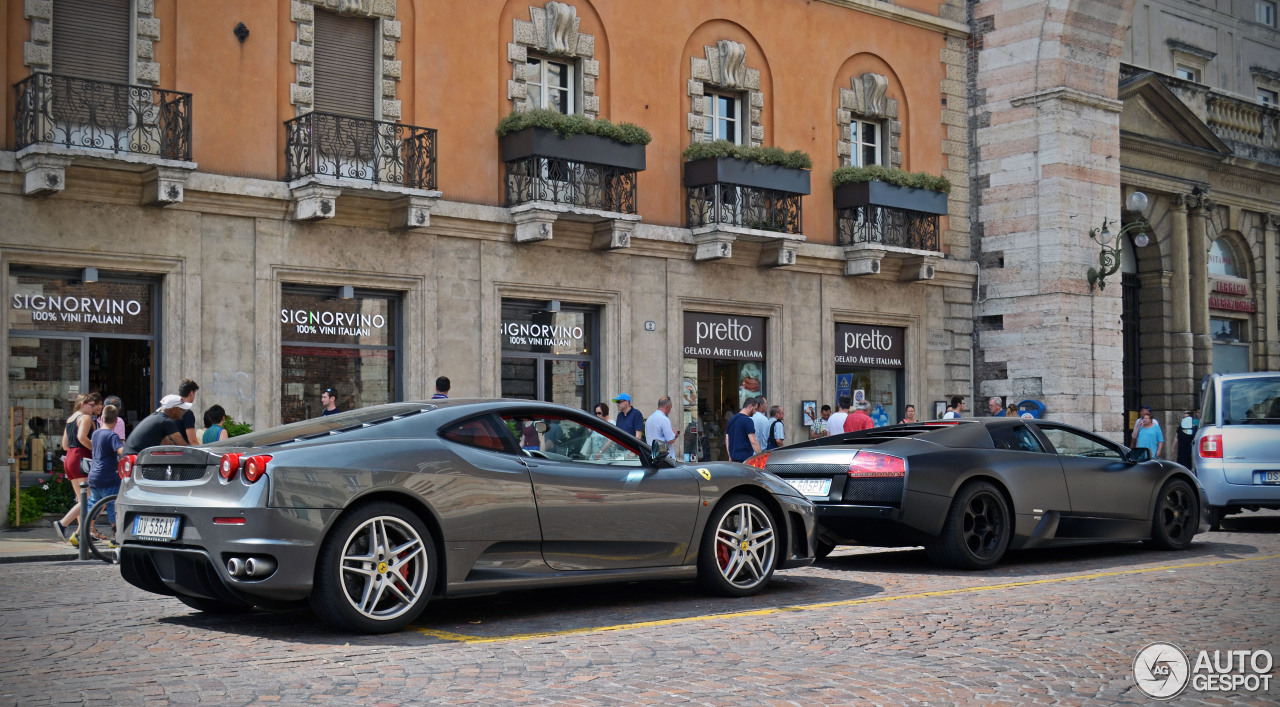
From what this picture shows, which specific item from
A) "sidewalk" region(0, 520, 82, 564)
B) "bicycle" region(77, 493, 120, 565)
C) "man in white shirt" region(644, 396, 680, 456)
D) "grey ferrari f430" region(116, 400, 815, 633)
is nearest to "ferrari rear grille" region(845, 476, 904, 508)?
"grey ferrari f430" region(116, 400, 815, 633)

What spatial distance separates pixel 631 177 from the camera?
2159 cm

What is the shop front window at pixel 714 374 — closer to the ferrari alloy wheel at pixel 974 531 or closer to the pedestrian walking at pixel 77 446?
the pedestrian walking at pixel 77 446

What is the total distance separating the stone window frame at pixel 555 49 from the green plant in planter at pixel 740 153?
6.20 feet

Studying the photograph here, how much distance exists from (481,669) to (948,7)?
79.6 ft

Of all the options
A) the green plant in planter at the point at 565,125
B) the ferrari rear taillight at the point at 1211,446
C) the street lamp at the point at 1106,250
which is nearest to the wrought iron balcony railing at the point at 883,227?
the street lamp at the point at 1106,250

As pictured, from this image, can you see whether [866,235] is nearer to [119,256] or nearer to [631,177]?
[631,177]

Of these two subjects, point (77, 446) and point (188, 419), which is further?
point (77, 446)

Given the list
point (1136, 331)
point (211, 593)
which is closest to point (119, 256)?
point (211, 593)

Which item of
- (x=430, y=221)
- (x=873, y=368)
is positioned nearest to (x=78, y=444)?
(x=430, y=221)

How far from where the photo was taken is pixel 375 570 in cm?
749

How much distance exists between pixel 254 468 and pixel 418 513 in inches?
38.8

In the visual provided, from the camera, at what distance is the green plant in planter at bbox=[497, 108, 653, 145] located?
20.2 metres

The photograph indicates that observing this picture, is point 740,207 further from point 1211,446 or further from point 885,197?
point 1211,446

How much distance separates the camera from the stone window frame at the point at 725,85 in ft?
76.7
